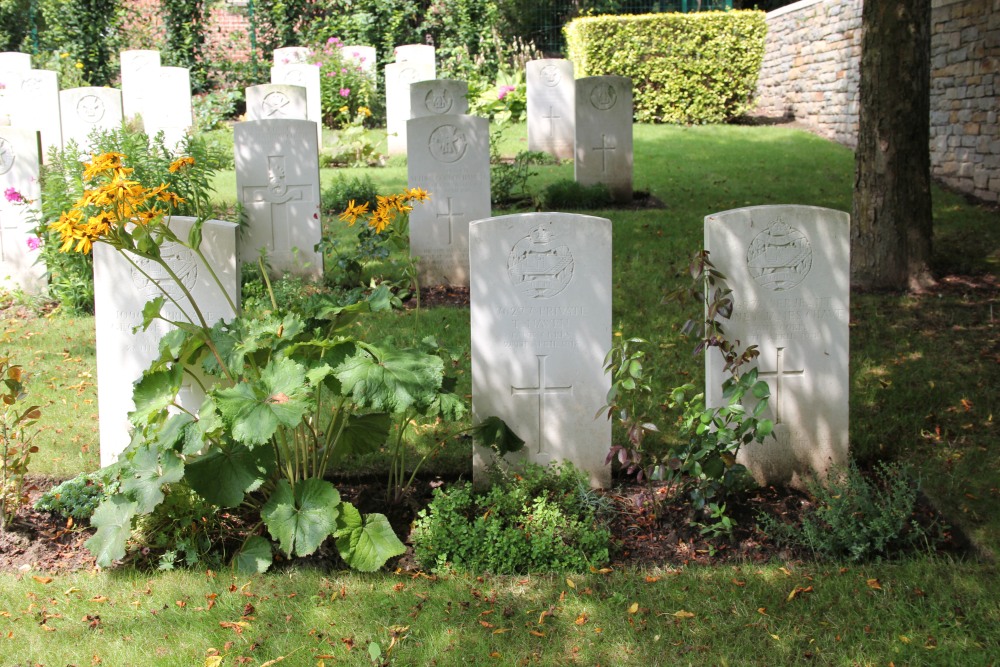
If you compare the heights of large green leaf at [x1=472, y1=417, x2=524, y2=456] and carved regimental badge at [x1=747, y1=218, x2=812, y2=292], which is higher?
carved regimental badge at [x1=747, y1=218, x2=812, y2=292]

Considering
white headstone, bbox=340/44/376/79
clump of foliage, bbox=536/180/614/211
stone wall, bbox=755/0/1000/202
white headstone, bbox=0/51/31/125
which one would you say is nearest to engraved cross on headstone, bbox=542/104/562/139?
clump of foliage, bbox=536/180/614/211

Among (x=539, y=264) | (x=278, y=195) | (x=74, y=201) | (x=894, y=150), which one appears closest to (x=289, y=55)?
(x=278, y=195)

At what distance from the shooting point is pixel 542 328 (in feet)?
16.0

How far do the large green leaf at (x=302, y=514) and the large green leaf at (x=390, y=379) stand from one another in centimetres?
45

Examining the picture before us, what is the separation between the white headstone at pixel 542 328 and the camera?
4832 mm

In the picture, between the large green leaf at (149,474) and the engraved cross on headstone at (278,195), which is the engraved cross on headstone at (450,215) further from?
the large green leaf at (149,474)

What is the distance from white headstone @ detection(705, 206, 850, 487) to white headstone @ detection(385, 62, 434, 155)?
10411 millimetres

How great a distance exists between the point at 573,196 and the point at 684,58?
6.64m

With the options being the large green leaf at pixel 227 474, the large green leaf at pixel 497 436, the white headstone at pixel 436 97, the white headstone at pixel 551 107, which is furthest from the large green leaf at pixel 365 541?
the white headstone at pixel 551 107

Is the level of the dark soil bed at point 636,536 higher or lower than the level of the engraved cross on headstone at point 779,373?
lower

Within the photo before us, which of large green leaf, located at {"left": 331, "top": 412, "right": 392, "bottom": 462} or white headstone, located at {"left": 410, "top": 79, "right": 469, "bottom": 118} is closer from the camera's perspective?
large green leaf, located at {"left": 331, "top": 412, "right": 392, "bottom": 462}

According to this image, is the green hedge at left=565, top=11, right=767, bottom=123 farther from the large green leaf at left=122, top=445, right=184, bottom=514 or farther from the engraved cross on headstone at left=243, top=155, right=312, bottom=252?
the large green leaf at left=122, top=445, right=184, bottom=514

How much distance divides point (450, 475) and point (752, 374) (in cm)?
166

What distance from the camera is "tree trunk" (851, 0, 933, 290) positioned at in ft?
24.9
